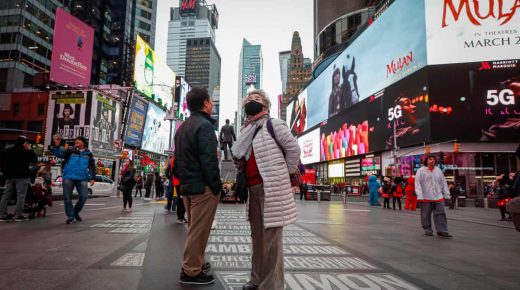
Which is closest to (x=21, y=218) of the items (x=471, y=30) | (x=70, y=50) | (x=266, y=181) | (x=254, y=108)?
(x=254, y=108)

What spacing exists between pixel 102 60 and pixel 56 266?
76.7 m

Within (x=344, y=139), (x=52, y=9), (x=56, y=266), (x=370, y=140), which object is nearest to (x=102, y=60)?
(x=52, y=9)

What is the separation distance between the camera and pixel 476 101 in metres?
31.0

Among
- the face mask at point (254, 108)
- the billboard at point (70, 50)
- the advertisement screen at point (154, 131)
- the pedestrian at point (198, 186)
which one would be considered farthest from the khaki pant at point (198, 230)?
the advertisement screen at point (154, 131)

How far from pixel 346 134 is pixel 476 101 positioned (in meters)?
18.9

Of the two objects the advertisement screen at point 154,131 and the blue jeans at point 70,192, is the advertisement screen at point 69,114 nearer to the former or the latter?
the advertisement screen at point 154,131

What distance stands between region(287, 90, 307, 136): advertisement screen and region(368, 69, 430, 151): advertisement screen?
1154 inches

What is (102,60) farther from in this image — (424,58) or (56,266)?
(56,266)

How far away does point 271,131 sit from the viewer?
9.80 feet

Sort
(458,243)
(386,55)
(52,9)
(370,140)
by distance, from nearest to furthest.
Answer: (458,243) → (386,55) → (370,140) → (52,9)

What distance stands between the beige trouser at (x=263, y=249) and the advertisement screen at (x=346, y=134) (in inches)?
1582

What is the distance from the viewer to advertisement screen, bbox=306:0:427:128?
3356 centimetres

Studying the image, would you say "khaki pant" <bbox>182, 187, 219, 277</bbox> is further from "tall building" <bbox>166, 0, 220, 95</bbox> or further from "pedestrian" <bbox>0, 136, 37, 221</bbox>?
"tall building" <bbox>166, 0, 220, 95</bbox>

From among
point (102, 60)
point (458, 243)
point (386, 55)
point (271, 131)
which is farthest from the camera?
point (102, 60)
